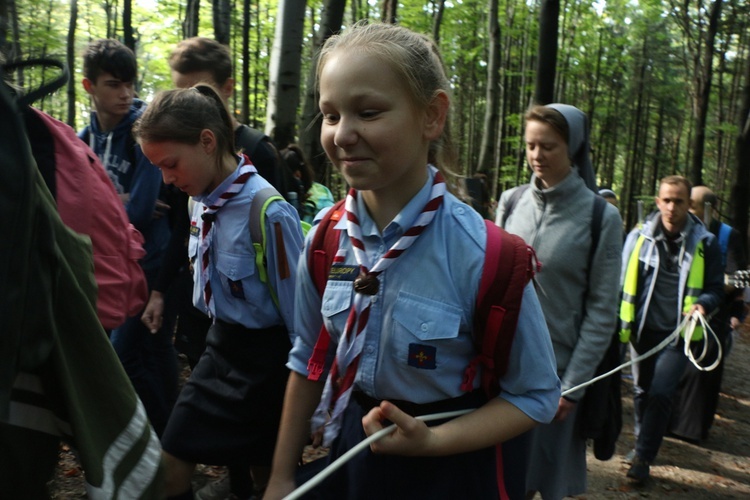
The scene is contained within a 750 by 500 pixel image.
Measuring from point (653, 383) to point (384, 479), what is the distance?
14.8ft

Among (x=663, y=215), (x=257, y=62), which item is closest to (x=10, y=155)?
(x=663, y=215)

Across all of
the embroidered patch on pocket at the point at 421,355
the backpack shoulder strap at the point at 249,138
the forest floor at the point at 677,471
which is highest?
the backpack shoulder strap at the point at 249,138

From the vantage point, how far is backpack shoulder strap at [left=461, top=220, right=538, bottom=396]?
5.94ft

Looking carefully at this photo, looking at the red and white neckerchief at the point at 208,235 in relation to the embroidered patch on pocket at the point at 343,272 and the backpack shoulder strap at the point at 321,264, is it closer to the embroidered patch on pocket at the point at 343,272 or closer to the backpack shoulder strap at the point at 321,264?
the backpack shoulder strap at the point at 321,264

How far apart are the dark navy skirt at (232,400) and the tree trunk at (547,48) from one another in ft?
24.1

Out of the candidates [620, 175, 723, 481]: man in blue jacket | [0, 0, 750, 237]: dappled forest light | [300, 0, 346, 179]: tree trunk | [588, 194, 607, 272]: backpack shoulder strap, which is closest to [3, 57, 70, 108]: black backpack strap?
[0, 0, 750, 237]: dappled forest light

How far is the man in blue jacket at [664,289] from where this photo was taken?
5820mm

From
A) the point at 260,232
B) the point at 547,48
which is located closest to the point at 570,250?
the point at 260,232

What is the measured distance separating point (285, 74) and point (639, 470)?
16.8 ft

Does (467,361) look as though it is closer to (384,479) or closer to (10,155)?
(384,479)

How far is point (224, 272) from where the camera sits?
337 cm

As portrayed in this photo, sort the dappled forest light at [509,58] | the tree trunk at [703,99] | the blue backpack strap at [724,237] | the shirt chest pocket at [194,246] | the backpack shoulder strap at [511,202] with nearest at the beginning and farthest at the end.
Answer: the shirt chest pocket at [194,246], the backpack shoulder strap at [511,202], the blue backpack strap at [724,237], the dappled forest light at [509,58], the tree trunk at [703,99]

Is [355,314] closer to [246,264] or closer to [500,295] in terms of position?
[500,295]

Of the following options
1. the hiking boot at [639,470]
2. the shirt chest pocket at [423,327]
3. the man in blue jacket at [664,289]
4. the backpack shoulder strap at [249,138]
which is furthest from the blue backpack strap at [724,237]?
the shirt chest pocket at [423,327]
